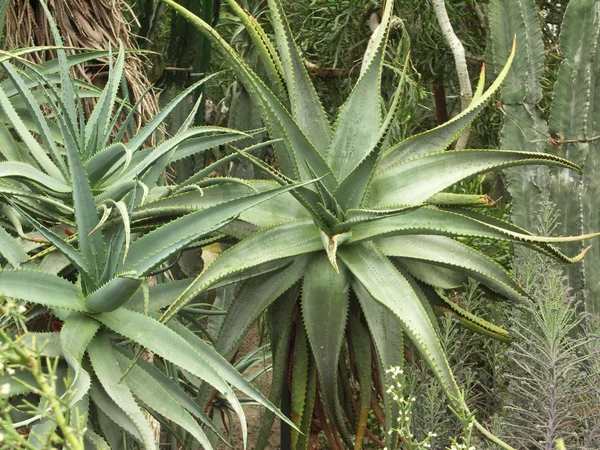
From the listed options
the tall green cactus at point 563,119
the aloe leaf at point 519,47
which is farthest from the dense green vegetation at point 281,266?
the aloe leaf at point 519,47

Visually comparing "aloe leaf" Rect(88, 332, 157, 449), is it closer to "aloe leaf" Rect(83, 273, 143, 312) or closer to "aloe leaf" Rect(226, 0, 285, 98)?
"aloe leaf" Rect(83, 273, 143, 312)

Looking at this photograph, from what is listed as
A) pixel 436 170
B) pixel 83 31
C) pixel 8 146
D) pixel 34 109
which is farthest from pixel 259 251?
pixel 83 31

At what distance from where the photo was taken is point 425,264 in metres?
1.74

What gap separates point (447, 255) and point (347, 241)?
8.7 inches

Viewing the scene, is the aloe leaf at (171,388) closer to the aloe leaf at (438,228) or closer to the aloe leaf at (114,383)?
the aloe leaf at (114,383)

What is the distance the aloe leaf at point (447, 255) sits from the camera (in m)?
1.65

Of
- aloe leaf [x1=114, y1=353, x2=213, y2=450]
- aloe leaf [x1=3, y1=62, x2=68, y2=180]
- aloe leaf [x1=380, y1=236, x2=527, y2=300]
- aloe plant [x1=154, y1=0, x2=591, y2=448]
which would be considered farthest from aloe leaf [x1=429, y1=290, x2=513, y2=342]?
aloe leaf [x1=3, y1=62, x2=68, y2=180]

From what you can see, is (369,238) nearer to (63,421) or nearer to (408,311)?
(408,311)

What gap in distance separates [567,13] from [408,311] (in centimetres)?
131

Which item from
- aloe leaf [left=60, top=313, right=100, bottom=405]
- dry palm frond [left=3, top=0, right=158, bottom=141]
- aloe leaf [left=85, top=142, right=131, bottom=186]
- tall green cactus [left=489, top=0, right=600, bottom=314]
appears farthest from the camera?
tall green cactus [left=489, top=0, right=600, bottom=314]

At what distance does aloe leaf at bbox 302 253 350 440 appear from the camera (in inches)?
63.6

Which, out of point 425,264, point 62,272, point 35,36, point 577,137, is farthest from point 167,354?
point 577,137

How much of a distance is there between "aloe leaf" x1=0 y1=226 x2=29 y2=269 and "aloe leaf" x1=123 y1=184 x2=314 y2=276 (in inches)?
8.3

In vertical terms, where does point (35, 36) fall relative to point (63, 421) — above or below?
above
